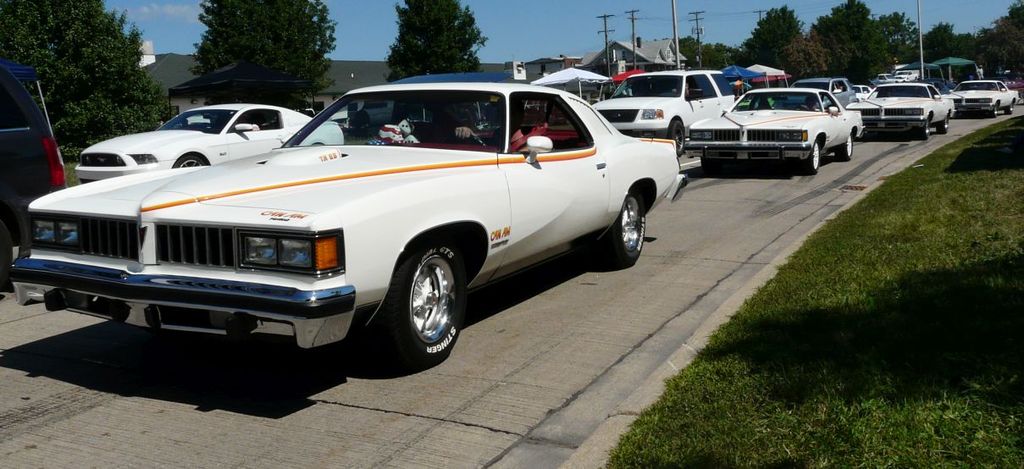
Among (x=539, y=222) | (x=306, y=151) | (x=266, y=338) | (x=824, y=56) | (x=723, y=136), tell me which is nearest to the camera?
(x=266, y=338)

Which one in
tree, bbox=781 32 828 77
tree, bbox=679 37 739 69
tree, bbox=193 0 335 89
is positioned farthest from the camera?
tree, bbox=679 37 739 69

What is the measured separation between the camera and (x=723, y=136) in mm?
15953

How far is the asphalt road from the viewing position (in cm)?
446

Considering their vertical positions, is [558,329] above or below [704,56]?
below

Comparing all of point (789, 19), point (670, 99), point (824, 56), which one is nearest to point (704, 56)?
point (789, 19)

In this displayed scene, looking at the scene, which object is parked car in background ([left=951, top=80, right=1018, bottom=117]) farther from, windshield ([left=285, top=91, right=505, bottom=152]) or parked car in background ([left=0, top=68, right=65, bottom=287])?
parked car in background ([left=0, top=68, right=65, bottom=287])

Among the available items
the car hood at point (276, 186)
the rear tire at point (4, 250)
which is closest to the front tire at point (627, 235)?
the car hood at point (276, 186)

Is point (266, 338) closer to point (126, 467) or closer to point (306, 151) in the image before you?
point (126, 467)

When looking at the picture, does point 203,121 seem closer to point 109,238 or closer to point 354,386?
point 109,238

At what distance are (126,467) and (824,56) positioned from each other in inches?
3406

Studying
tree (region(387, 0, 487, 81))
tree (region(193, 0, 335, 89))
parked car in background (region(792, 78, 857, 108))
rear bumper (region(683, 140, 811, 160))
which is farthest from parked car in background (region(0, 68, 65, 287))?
tree (region(387, 0, 487, 81))

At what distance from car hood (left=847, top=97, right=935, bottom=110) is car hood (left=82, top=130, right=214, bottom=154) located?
15.7m

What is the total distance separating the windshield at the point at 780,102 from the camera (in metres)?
17.0

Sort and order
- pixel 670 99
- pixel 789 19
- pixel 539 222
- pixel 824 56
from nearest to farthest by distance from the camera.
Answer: pixel 539 222 < pixel 670 99 < pixel 824 56 < pixel 789 19
